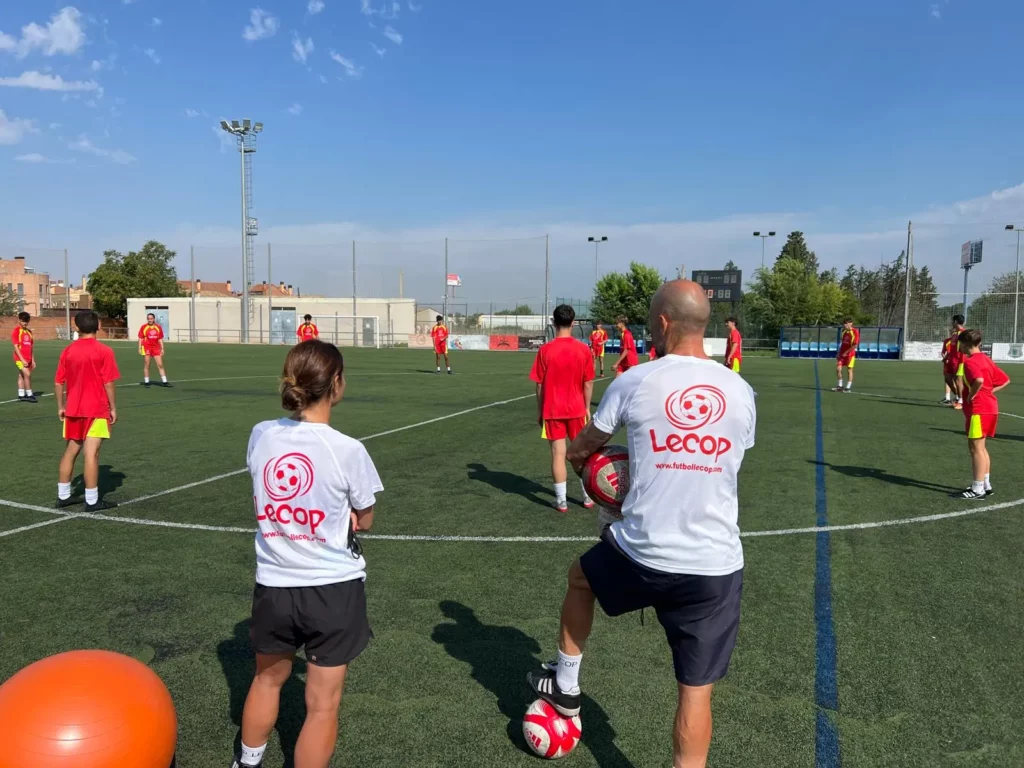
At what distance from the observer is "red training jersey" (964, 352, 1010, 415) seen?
780cm

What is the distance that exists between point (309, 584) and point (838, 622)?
351 centimetres

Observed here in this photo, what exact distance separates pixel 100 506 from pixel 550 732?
5825 mm

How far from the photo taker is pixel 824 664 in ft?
13.4

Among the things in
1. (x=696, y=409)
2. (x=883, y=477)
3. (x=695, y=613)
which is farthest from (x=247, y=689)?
(x=883, y=477)

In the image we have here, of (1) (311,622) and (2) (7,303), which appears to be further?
(2) (7,303)

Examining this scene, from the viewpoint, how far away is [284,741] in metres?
3.37

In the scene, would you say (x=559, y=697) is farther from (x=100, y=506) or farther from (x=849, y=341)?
(x=849, y=341)

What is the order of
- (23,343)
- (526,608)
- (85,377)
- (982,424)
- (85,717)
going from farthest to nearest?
1. (23,343)
2. (982,424)
3. (85,377)
4. (526,608)
5. (85,717)

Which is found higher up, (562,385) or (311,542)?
(562,385)

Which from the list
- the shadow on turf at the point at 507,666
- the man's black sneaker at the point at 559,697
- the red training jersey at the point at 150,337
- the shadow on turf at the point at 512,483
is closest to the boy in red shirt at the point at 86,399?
the shadow on turf at the point at 512,483

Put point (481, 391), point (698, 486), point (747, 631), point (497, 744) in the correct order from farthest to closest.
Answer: point (481, 391)
point (747, 631)
point (497, 744)
point (698, 486)

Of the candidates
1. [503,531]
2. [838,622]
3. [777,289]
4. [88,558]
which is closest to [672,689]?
[838,622]

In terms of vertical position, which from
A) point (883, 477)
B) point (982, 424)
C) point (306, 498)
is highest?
point (306, 498)

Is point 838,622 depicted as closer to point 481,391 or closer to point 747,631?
point 747,631
